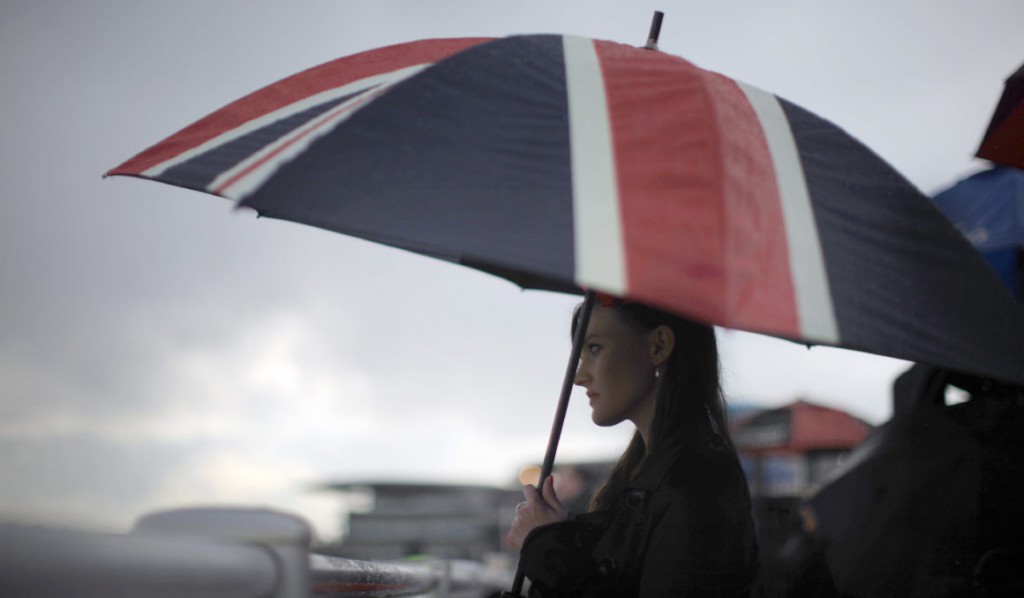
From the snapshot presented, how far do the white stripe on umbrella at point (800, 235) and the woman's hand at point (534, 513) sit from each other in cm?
67

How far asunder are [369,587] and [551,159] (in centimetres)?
94

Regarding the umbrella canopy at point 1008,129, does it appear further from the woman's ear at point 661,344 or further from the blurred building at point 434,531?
the blurred building at point 434,531

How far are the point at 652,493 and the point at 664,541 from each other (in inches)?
Result: 4.4

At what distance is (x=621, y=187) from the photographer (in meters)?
1.38

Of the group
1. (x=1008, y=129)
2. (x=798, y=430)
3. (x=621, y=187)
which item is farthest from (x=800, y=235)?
(x=798, y=430)

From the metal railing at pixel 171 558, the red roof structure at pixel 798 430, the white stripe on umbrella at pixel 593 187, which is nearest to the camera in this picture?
the metal railing at pixel 171 558

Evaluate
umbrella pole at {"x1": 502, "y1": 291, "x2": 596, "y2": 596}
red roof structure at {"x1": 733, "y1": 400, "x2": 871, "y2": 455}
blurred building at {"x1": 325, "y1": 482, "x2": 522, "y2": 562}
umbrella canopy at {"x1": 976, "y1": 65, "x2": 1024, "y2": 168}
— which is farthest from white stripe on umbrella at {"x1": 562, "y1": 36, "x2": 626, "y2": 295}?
blurred building at {"x1": 325, "y1": 482, "x2": 522, "y2": 562}

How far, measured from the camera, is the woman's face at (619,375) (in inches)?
78.2

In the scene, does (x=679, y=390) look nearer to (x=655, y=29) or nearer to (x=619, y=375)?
(x=619, y=375)

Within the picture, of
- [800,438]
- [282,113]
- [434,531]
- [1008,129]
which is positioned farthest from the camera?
[434,531]

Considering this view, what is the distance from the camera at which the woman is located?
64.3 inches

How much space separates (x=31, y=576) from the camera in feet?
1.86

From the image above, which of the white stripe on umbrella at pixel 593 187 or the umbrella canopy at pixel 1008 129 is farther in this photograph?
the umbrella canopy at pixel 1008 129

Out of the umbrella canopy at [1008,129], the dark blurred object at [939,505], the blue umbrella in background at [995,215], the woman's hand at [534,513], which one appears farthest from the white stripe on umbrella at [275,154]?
the blue umbrella in background at [995,215]
